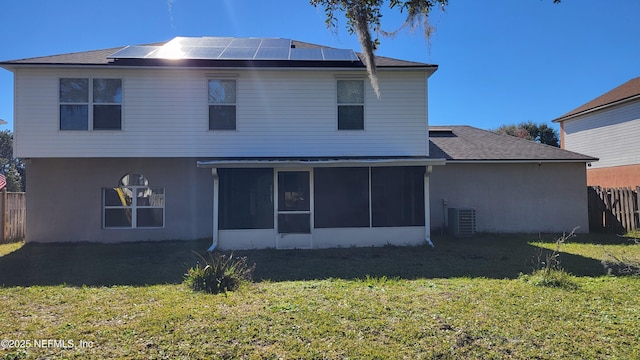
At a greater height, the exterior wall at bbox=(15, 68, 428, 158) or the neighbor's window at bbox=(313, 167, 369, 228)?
the exterior wall at bbox=(15, 68, 428, 158)

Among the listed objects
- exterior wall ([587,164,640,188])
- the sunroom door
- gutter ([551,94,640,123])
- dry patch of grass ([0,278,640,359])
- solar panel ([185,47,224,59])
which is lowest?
dry patch of grass ([0,278,640,359])

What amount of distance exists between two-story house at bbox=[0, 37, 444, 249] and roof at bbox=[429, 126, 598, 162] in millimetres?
2331

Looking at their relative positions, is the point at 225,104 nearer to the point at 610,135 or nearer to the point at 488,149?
the point at 488,149

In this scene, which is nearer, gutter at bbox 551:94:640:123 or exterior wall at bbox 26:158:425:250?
exterior wall at bbox 26:158:425:250

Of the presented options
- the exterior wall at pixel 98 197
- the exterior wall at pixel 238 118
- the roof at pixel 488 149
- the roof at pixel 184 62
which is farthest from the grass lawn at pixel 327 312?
the roof at pixel 184 62

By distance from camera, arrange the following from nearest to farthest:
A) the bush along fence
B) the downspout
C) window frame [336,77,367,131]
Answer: the downspout < window frame [336,77,367,131] < the bush along fence

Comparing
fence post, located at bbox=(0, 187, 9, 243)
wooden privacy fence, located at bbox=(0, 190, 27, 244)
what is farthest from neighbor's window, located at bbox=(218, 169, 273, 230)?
fence post, located at bbox=(0, 187, 9, 243)

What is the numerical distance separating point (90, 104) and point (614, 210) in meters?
17.2

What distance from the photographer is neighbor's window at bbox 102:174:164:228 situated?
1160 centimetres

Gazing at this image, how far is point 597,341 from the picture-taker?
425cm

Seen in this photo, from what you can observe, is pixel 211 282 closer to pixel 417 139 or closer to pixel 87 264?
pixel 87 264

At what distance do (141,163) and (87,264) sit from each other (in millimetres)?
3860

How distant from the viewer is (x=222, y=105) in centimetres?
1127

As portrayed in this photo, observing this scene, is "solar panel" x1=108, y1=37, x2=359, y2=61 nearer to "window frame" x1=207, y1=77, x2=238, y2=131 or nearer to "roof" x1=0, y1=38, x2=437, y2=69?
"roof" x1=0, y1=38, x2=437, y2=69
